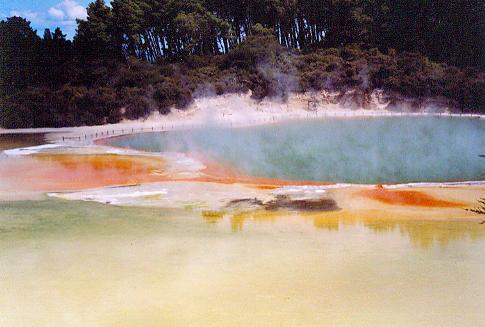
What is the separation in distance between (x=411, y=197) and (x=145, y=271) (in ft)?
13.0

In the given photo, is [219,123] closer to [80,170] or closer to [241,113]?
[241,113]

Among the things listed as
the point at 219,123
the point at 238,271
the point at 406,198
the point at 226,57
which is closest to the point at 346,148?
the point at 406,198

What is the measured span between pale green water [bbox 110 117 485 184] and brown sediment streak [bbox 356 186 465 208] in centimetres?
89

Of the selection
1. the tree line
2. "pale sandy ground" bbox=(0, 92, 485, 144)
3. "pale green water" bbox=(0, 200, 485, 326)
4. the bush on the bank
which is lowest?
"pale green water" bbox=(0, 200, 485, 326)

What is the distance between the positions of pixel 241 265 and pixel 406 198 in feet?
10.5

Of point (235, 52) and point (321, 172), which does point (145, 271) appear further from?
point (235, 52)

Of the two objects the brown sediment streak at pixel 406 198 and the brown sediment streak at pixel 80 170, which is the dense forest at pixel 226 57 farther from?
the brown sediment streak at pixel 406 198

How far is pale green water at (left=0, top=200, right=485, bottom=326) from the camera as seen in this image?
4012 millimetres

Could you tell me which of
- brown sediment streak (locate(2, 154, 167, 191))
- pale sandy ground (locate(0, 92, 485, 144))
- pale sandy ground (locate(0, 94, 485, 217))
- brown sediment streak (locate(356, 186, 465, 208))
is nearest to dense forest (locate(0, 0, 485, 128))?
pale sandy ground (locate(0, 92, 485, 144))

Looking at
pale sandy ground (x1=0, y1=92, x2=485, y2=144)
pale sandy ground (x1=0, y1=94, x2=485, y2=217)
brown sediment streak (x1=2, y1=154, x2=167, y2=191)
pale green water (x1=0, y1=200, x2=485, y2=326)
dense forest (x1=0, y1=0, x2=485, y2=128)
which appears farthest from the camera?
dense forest (x1=0, y1=0, x2=485, y2=128)

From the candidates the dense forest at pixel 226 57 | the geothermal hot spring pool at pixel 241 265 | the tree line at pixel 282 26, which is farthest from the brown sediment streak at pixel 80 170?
the tree line at pixel 282 26

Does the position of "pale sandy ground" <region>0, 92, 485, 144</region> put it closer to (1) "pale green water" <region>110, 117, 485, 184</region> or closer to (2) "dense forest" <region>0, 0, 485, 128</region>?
(2) "dense forest" <region>0, 0, 485, 128</region>

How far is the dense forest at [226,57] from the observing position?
17.0 meters

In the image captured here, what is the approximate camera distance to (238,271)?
4758mm
